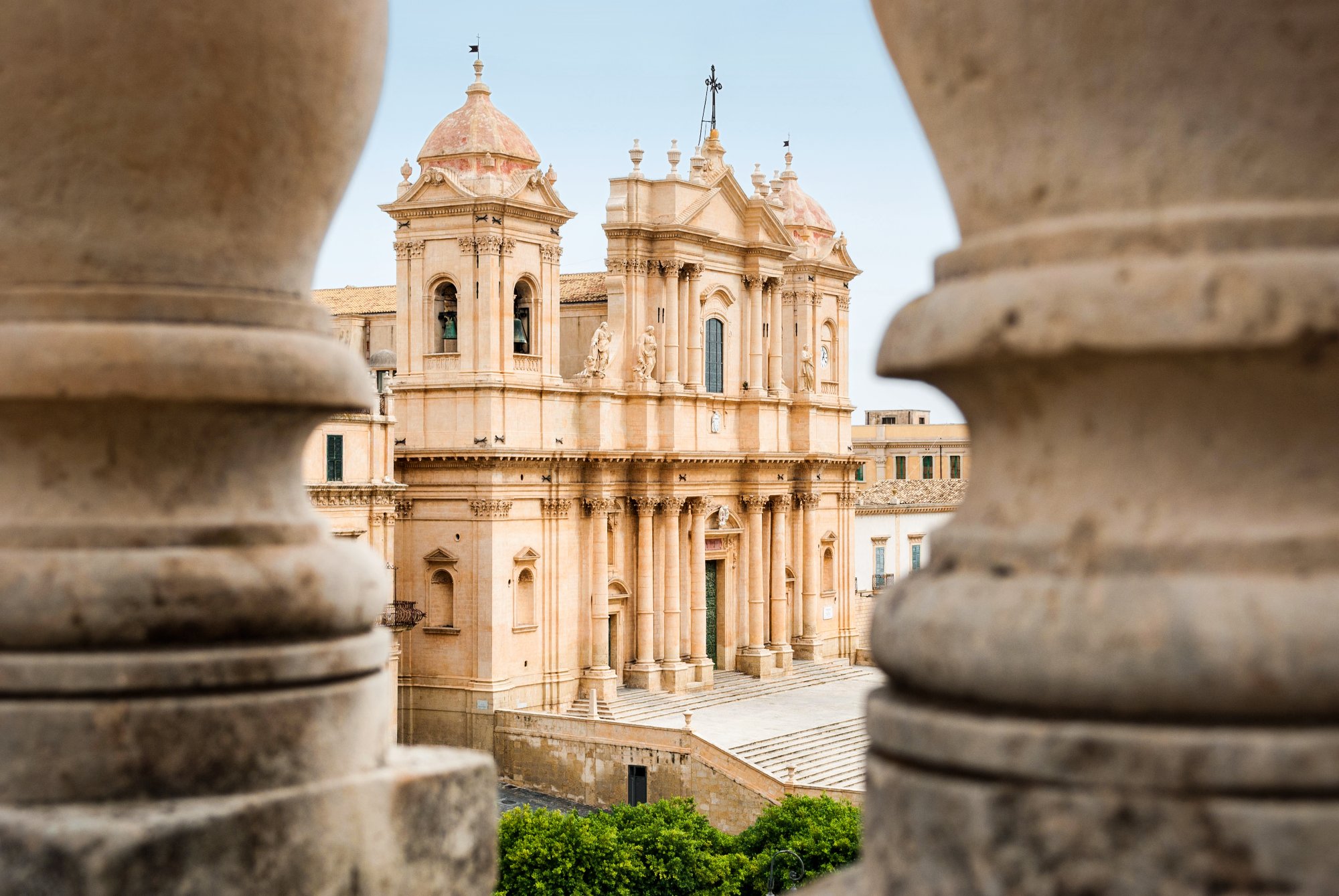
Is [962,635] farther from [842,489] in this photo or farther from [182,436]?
[842,489]

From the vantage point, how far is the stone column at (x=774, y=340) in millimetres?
39812

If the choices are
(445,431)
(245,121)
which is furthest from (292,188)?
(445,431)

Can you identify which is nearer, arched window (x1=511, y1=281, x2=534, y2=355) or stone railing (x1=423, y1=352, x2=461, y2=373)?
stone railing (x1=423, y1=352, x2=461, y2=373)

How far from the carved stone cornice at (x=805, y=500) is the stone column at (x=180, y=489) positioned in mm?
38954

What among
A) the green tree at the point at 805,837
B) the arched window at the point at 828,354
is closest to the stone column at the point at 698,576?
the arched window at the point at 828,354

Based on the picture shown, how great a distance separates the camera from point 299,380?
2461 millimetres

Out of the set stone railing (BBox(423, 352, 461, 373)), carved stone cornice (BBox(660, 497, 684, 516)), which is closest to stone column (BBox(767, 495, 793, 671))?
carved stone cornice (BBox(660, 497, 684, 516))

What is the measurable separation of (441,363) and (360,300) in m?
11.8

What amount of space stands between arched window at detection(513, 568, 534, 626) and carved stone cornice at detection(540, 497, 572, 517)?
1.30 metres

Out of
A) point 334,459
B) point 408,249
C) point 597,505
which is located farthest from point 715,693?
point 408,249

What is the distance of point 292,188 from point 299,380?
0.99 feet

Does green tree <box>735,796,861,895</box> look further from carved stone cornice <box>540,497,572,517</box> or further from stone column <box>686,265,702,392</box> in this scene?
stone column <box>686,265,702,392</box>

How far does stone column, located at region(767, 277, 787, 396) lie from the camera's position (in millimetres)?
39812

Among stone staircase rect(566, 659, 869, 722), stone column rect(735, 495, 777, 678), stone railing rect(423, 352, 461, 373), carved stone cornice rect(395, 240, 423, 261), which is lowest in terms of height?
stone staircase rect(566, 659, 869, 722)
